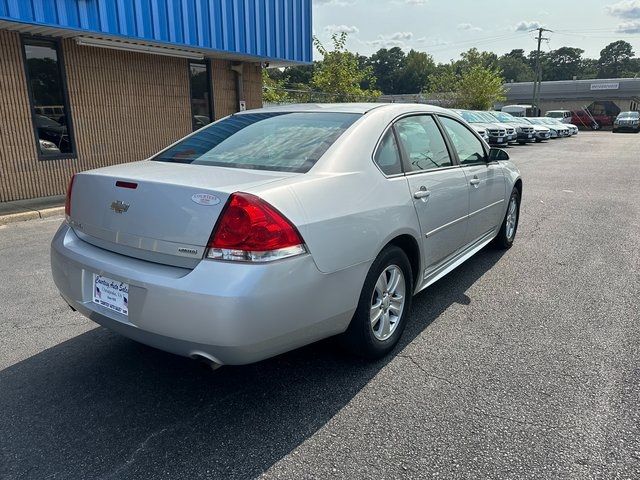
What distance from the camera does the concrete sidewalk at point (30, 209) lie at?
7433 mm

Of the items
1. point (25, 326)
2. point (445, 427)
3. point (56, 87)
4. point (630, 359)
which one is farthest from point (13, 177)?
point (630, 359)

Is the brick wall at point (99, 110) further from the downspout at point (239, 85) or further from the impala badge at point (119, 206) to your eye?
the impala badge at point (119, 206)

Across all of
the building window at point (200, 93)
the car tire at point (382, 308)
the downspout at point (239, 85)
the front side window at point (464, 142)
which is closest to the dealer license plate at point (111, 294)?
the car tire at point (382, 308)


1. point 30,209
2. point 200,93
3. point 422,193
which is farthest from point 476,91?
point 422,193

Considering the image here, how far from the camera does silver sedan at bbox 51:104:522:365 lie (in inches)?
90.2

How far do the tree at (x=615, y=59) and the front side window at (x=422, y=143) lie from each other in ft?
434

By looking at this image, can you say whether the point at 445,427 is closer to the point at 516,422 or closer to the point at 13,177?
the point at 516,422

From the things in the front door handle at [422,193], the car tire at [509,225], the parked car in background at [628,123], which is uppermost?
the front door handle at [422,193]

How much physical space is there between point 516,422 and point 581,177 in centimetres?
1153

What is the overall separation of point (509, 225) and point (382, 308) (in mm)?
3066

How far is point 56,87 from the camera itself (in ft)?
29.6

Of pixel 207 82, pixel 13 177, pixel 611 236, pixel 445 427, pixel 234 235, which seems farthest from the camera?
pixel 207 82

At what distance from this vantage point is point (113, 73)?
9812 millimetres

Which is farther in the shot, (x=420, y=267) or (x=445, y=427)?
(x=420, y=267)
